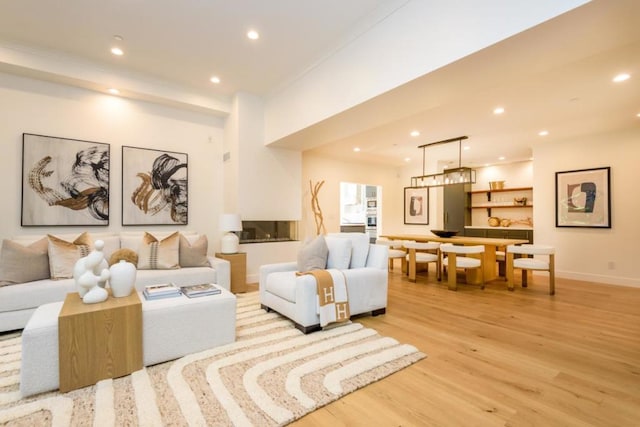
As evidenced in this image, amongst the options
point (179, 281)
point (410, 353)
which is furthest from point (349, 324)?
point (179, 281)

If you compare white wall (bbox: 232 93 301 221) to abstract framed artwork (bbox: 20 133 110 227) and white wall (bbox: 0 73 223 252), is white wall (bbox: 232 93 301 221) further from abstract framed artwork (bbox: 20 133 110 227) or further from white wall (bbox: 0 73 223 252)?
abstract framed artwork (bbox: 20 133 110 227)

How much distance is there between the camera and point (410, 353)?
239cm

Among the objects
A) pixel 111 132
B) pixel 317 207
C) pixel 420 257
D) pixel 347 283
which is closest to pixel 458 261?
pixel 420 257

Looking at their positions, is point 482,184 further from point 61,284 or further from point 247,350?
point 61,284

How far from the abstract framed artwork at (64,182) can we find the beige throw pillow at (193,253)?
1.30 meters

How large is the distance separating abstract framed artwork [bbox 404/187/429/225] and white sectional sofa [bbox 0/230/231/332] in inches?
233

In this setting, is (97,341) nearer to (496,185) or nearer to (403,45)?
(403,45)

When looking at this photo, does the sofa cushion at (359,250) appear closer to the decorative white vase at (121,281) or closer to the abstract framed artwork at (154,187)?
the decorative white vase at (121,281)

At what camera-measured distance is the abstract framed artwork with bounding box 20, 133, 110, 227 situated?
376cm

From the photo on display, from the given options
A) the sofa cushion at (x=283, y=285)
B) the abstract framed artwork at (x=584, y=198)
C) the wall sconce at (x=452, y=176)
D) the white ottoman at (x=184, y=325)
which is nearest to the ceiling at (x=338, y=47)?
the wall sconce at (x=452, y=176)

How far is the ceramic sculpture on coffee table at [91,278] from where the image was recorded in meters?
2.14

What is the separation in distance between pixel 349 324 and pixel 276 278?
2.91ft

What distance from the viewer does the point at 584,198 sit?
545cm

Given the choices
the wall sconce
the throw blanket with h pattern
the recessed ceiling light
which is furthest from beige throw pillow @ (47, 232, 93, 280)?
the recessed ceiling light
